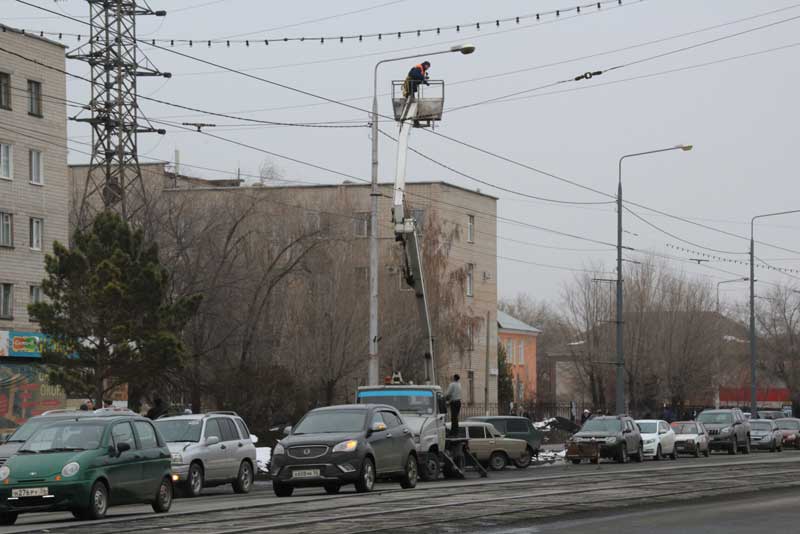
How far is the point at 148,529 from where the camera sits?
16.3 metres

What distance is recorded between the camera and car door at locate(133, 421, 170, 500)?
65.6ft

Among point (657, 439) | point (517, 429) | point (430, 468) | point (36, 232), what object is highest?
point (36, 232)

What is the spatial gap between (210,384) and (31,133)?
455 inches

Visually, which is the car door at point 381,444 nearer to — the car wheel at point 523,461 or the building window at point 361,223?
the car wheel at point 523,461

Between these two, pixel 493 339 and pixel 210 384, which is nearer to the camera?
pixel 210 384

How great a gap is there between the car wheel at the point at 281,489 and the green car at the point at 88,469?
3.36 meters

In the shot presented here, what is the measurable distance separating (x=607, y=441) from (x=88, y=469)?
2543 centimetres

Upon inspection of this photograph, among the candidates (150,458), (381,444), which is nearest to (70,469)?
(150,458)

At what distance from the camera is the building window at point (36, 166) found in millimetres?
49906

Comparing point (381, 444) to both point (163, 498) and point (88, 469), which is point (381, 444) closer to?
point (163, 498)

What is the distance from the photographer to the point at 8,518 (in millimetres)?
18844

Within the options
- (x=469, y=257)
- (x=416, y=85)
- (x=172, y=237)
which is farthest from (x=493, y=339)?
(x=416, y=85)

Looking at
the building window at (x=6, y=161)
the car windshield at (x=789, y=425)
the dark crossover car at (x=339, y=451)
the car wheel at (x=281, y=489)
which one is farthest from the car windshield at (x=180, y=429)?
the car windshield at (x=789, y=425)

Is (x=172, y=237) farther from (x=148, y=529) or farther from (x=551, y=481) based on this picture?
(x=148, y=529)
